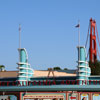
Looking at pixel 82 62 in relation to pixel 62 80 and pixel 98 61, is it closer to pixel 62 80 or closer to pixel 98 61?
pixel 62 80

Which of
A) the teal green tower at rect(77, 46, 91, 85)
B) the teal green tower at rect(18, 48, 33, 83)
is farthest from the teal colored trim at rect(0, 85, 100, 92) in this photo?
the teal green tower at rect(18, 48, 33, 83)

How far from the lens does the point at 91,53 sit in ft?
335

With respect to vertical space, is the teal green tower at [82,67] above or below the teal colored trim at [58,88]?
above

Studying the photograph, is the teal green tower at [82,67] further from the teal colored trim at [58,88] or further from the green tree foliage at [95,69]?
the green tree foliage at [95,69]

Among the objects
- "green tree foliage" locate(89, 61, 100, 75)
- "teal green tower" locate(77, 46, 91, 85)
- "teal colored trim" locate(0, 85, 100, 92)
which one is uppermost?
→ "green tree foliage" locate(89, 61, 100, 75)

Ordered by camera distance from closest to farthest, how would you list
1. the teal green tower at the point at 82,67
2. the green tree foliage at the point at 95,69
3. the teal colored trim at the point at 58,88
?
the teal colored trim at the point at 58,88
the teal green tower at the point at 82,67
the green tree foliage at the point at 95,69

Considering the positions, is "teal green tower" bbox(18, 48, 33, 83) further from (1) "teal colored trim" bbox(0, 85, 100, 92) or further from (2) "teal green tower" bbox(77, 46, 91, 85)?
(2) "teal green tower" bbox(77, 46, 91, 85)

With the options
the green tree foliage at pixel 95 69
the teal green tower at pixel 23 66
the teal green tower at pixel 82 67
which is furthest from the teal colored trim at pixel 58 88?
the green tree foliage at pixel 95 69

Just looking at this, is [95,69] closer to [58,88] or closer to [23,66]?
[23,66]

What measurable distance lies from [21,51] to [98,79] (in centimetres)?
904

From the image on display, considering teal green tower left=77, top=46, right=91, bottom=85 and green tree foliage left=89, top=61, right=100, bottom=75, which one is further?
green tree foliage left=89, top=61, right=100, bottom=75

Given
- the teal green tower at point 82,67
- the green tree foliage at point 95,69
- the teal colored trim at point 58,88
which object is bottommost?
the teal colored trim at point 58,88

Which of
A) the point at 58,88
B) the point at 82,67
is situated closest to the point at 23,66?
the point at 58,88

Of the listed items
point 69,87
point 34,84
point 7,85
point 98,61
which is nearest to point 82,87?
point 69,87
